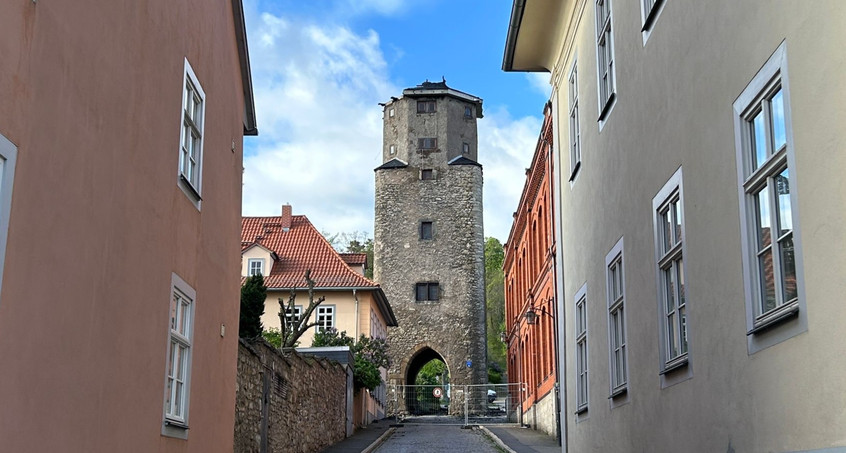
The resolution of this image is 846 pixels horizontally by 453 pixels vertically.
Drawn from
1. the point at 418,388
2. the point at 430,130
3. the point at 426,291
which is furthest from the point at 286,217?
the point at 430,130

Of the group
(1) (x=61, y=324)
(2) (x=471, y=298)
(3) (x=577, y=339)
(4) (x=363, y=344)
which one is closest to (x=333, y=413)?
(4) (x=363, y=344)

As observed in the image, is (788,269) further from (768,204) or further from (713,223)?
(713,223)

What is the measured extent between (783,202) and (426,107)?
54.7 metres

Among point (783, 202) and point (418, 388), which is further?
point (418, 388)

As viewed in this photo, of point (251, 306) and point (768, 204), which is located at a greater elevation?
point (251, 306)

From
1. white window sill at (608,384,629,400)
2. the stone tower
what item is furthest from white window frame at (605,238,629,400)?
the stone tower

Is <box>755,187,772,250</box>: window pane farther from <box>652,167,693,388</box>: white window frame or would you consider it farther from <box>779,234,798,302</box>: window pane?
<box>652,167,693,388</box>: white window frame

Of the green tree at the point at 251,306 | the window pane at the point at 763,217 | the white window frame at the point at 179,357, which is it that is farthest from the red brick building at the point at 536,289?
the window pane at the point at 763,217

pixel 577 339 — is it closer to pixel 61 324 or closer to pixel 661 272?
pixel 661 272

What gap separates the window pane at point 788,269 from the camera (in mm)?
5610

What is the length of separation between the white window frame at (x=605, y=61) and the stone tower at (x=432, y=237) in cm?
4412

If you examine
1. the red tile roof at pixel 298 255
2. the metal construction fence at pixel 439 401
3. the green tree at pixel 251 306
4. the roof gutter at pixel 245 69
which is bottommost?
the metal construction fence at pixel 439 401

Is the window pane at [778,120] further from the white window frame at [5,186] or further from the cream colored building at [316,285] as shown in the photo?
the cream colored building at [316,285]

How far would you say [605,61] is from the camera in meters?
11.5
